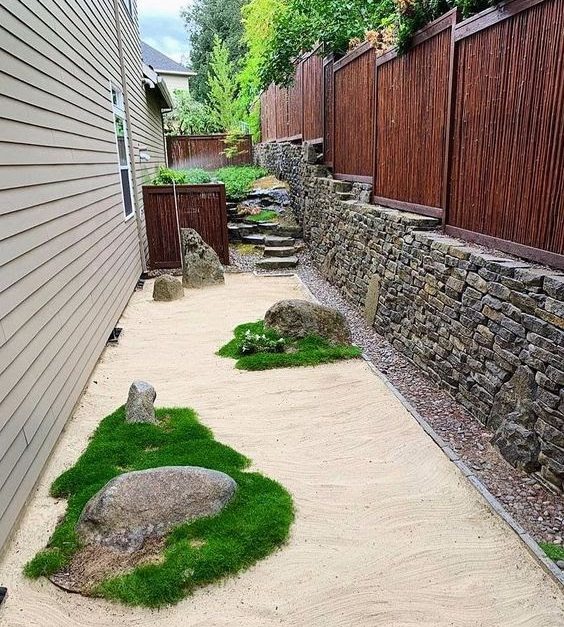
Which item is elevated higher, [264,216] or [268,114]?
[268,114]

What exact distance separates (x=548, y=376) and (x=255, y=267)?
307 inches

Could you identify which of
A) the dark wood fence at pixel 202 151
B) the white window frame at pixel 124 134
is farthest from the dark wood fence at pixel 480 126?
the dark wood fence at pixel 202 151

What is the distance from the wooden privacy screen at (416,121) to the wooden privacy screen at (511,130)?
14.6 inches

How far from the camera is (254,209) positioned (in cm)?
1304

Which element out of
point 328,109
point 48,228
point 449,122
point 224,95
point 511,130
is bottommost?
point 48,228

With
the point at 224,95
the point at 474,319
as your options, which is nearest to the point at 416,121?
the point at 474,319

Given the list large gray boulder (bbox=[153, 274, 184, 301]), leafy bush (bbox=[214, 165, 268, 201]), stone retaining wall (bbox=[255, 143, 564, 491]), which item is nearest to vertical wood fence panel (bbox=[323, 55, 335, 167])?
stone retaining wall (bbox=[255, 143, 564, 491])

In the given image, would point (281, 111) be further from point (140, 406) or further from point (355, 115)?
point (140, 406)

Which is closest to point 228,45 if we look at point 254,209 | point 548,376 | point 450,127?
point 254,209

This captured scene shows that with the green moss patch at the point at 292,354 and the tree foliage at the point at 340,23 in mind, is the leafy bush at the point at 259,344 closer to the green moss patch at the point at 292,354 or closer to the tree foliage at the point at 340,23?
the green moss patch at the point at 292,354

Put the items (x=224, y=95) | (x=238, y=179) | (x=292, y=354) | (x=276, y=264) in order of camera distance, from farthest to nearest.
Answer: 1. (x=224, y=95)
2. (x=238, y=179)
3. (x=276, y=264)
4. (x=292, y=354)

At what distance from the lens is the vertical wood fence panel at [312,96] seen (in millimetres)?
Answer: 10211

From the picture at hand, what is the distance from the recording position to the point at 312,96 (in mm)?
10828

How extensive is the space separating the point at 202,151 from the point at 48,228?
16.0m
